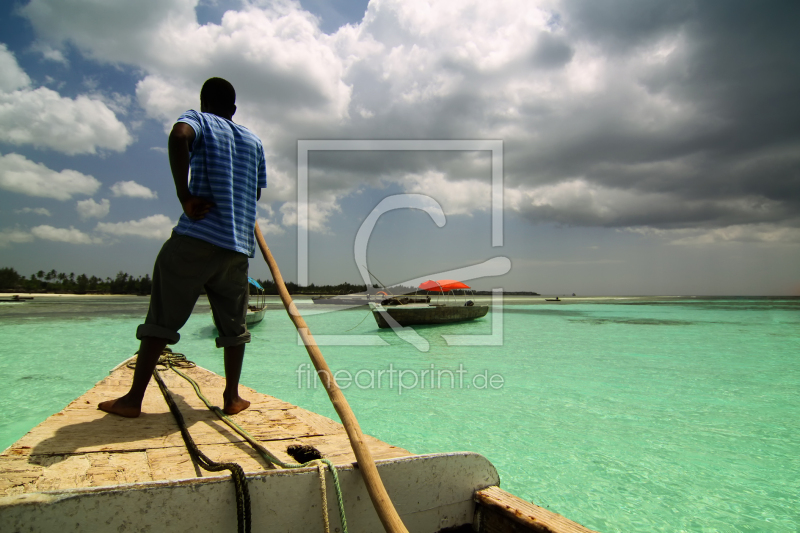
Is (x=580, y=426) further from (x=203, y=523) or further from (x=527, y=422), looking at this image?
(x=203, y=523)

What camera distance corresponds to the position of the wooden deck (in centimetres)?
143

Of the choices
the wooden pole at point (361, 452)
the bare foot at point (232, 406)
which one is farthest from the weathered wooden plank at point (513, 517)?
the bare foot at point (232, 406)

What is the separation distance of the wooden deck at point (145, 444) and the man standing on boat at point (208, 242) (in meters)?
0.19

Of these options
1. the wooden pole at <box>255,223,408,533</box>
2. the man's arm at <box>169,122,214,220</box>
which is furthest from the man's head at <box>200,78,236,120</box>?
the wooden pole at <box>255,223,408,533</box>

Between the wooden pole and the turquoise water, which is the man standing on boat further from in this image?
the turquoise water

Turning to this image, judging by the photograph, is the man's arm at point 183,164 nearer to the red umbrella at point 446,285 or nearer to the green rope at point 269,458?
the green rope at point 269,458

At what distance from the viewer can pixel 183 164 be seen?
2.14 meters

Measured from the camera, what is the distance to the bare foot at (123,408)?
7.16 feet

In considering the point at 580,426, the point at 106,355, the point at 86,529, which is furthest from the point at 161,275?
the point at 106,355

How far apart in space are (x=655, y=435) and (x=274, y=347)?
11.0 metres

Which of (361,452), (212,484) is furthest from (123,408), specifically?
(361,452)

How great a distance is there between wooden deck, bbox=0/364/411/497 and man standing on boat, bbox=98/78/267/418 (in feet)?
0.61

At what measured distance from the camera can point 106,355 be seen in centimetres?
1089

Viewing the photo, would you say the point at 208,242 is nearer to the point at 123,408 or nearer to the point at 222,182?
the point at 222,182
